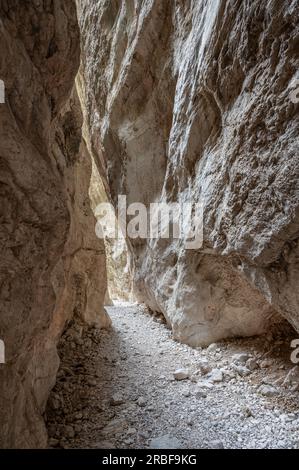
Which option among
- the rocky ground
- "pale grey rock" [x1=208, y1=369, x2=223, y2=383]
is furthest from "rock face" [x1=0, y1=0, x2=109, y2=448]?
"pale grey rock" [x1=208, y1=369, x2=223, y2=383]

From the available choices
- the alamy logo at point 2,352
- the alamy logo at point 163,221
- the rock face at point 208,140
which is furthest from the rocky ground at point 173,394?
the alamy logo at point 163,221

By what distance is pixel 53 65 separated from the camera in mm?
2830

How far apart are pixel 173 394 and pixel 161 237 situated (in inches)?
113

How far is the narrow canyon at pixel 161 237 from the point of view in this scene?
244 cm

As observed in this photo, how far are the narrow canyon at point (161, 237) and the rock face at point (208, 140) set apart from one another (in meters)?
0.02

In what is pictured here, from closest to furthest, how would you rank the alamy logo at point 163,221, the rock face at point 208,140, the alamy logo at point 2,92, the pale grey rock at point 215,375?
the alamy logo at point 2,92, the rock face at point 208,140, the pale grey rock at point 215,375, the alamy logo at point 163,221

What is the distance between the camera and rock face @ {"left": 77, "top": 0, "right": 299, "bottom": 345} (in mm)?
3086

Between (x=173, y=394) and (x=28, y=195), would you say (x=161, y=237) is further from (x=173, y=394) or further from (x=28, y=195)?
(x=28, y=195)

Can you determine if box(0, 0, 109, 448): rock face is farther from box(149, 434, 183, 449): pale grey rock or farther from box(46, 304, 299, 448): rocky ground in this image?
box(149, 434, 183, 449): pale grey rock

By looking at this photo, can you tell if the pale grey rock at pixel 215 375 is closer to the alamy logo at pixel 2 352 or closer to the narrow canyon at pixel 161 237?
the narrow canyon at pixel 161 237

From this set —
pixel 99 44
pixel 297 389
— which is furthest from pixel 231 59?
pixel 99 44

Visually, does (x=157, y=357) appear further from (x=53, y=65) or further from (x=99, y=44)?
(x=99, y=44)

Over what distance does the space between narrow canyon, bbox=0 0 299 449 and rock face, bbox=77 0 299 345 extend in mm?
22

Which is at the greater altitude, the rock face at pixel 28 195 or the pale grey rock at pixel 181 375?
the rock face at pixel 28 195
